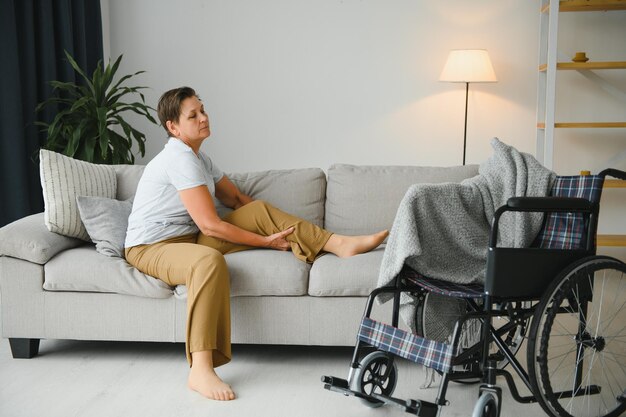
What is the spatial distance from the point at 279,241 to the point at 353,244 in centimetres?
28

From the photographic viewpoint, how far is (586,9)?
455cm

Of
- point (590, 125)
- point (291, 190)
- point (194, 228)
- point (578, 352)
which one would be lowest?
point (578, 352)

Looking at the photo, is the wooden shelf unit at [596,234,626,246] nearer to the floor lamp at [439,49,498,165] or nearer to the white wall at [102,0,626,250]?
the white wall at [102,0,626,250]

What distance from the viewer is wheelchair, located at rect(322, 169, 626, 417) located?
85.6 inches

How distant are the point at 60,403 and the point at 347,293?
1034 millimetres

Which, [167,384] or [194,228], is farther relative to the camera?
[194,228]

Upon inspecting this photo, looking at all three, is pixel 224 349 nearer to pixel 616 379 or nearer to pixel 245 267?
pixel 245 267

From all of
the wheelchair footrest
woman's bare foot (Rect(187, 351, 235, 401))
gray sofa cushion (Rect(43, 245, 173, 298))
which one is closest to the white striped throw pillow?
gray sofa cushion (Rect(43, 245, 173, 298))

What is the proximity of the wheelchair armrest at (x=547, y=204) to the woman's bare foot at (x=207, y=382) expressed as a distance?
1107 millimetres

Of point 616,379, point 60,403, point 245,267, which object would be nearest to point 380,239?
point 245,267

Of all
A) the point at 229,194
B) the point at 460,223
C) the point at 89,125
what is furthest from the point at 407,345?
the point at 89,125

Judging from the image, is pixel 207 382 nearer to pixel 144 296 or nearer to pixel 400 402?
pixel 144 296

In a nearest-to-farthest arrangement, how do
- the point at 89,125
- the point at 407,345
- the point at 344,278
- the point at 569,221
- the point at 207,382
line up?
1. the point at 407,345
2. the point at 569,221
3. the point at 207,382
4. the point at 344,278
5. the point at 89,125

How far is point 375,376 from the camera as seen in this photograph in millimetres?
2533
